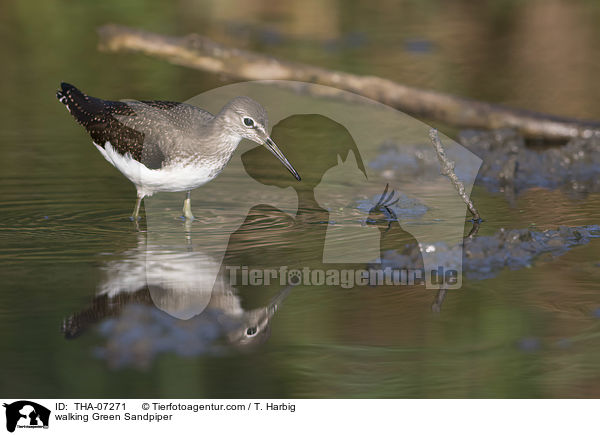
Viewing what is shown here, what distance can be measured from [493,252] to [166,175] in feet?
8.71

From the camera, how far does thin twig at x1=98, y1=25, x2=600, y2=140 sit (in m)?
10.6

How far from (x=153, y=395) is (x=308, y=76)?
299 inches

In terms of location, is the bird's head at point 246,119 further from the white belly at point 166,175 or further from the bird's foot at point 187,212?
the bird's foot at point 187,212

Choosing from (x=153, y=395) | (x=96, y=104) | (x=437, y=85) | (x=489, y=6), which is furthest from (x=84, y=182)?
(x=489, y=6)

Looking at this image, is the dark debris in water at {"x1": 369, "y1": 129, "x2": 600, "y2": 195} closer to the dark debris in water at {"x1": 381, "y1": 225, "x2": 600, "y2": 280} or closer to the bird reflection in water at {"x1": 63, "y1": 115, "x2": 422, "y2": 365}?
the bird reflection in water at {"x1": 63, "y1": 115, "x2": 422, "y2": 365}

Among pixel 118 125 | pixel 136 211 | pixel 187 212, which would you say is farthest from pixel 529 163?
pixel 118 125

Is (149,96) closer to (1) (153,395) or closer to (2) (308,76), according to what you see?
(2) (308,76)

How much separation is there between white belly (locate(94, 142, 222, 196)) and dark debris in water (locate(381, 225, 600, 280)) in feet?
5.48

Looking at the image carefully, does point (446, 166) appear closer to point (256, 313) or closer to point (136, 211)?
point (256, 313)

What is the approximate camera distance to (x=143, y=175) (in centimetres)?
754

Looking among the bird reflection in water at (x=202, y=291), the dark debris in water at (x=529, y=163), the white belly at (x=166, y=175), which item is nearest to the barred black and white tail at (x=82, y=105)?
the white belly at (x=166, y=175)

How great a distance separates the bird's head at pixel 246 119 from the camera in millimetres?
7414

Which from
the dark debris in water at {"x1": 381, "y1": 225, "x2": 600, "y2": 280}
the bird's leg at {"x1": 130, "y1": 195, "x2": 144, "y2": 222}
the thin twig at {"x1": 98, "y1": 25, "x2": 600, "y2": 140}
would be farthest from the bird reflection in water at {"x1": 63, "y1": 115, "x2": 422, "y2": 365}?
the thin twig at {"x1": 98, "y1": 25, "x2": 600, "y2": 140}

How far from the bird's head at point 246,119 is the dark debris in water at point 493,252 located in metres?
1.45
